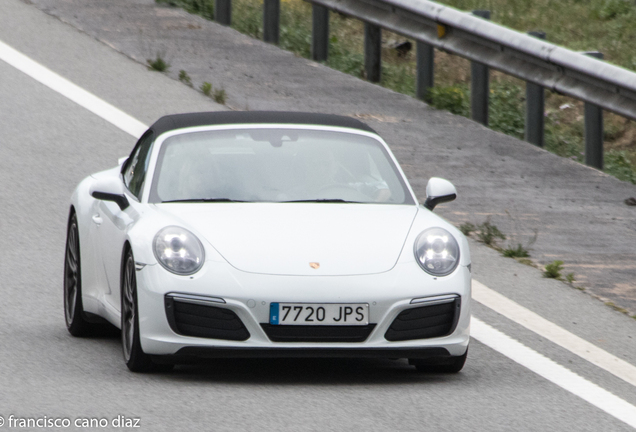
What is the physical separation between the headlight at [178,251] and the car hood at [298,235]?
0.06 metres

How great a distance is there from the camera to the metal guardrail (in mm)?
11531

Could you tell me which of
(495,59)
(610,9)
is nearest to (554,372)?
(495,59)

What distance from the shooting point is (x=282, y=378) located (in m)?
6.64

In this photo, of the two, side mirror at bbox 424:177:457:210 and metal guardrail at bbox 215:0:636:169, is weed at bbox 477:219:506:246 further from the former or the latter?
side mirror at bbox 424:177:457:210

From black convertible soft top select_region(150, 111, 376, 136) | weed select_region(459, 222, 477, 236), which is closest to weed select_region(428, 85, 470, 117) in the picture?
weed select_region(459, 222, 477, 236)

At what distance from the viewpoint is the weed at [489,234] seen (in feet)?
32.4

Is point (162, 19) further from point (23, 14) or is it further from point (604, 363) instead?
point (604, 363)

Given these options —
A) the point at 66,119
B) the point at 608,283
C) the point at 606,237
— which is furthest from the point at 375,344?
the point at 66,119

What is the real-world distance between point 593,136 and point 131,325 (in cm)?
672

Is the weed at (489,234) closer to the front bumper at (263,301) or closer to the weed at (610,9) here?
the front bumper at (263,301)

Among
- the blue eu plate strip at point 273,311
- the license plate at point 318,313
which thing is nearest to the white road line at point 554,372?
the license plate at point 318,313

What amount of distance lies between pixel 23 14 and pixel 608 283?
949cm

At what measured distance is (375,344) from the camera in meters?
6.47

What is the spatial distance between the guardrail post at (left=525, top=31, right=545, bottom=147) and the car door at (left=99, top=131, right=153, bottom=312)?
5.81 meters
